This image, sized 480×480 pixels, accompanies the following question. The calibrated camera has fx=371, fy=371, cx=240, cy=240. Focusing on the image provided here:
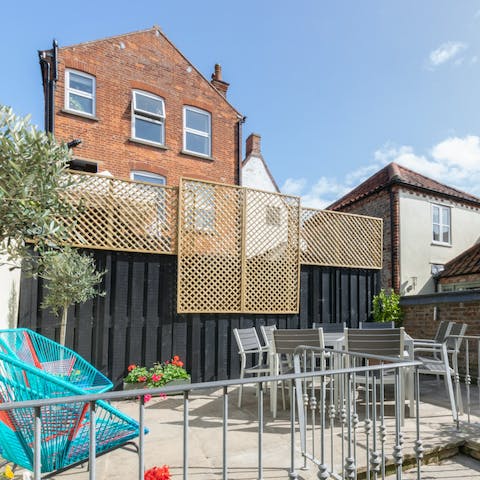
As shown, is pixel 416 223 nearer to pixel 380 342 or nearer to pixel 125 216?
pixel 380 342

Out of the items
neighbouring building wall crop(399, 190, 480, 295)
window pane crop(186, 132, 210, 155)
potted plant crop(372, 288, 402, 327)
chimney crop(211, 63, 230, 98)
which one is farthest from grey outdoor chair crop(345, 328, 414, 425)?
chimney crop(211, 63, 230, 98)

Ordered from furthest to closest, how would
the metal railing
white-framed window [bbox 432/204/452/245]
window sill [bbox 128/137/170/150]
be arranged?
white-framed window [bbox 432/204/452/245] < window sill [bbox 128/137/170/150] < the metal railing

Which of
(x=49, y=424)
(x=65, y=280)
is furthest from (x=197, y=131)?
(x=49, y=424)

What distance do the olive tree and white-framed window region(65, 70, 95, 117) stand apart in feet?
19.6

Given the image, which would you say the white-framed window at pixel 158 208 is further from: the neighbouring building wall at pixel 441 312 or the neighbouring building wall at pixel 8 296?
the neighbouring building wall at pixel 441 312

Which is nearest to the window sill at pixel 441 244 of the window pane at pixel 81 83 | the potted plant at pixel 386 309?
the potted plant at pixel 386 309

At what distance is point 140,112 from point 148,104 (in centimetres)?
49

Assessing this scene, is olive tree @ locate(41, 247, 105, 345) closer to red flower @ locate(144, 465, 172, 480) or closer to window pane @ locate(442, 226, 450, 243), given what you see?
red flower @ locate(144, 465, 172, 480)

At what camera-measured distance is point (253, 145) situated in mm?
15391

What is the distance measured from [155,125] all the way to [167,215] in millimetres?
5544

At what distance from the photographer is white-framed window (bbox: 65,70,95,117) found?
9.59 m

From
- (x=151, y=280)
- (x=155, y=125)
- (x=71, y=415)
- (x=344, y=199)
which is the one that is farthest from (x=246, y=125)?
(x=71, y=415)

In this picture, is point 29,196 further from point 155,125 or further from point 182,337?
point 155,125

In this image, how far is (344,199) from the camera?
15.0 meters
